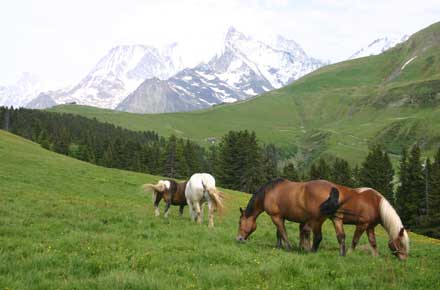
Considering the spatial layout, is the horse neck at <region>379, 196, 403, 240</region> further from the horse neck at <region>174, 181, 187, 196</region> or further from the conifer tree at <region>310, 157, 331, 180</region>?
the conifer tree at <region>310, 157, 331, 180</region>

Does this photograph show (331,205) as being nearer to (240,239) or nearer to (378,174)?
(240,239)

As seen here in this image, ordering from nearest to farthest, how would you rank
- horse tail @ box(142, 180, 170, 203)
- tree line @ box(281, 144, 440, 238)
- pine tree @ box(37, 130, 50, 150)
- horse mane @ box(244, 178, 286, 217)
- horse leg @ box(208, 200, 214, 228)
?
horse mane @ box(244, 178, 286, 217)
horse leg @ box(208, 200, 214, 228)
horse tail @ box(142, 180, 170, 203)
tree line @ box(281, 144, 440, 238)
pine tree @ box(37, 130, 50, 150)

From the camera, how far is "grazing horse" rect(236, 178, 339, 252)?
45.5ft

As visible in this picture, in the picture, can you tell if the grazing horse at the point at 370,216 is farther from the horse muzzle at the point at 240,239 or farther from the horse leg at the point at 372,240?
the horse muzzle at the point at 240,239

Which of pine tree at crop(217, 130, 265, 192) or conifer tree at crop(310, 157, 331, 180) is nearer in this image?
pine tree at crop(217, 130, 265, 192)

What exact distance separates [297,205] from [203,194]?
675 cm

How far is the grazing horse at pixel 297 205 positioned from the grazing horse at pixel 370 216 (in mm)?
464

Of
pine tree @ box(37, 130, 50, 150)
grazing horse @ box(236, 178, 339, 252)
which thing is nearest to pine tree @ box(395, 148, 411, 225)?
grazing horse @ box(236, 178, 339, 252)

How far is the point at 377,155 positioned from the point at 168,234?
79939 mm

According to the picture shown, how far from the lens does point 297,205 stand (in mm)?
14352

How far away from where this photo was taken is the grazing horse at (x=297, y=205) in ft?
45.5

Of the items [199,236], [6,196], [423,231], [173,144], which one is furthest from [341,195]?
[173,144]

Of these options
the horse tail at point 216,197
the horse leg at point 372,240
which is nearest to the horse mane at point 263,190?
the horse tail at point 216,197

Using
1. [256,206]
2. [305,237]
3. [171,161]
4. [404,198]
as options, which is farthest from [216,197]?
[171,161]
